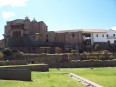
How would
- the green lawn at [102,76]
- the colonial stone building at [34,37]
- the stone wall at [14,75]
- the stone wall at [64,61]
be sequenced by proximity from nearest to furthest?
the green lawn at [102,76]
the stone wall at [14,75]
the stone wall at [64,61]
the colonial stone building at [34,37]

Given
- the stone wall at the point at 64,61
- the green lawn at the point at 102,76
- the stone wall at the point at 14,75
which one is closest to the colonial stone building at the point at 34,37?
the stone wall at the point at 64,61

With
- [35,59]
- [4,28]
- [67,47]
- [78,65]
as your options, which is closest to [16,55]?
[35,59]

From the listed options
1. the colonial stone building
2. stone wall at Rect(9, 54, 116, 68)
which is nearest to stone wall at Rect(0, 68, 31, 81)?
stone wall at Rect(9, 54, 116, 68)

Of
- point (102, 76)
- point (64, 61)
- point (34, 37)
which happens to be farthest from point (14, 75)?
point (34, 37)

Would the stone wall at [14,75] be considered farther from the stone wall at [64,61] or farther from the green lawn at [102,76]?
the stone wall at [64,61]

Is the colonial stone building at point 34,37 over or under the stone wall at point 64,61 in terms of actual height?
over

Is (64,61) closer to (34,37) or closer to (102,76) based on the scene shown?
(34,37)

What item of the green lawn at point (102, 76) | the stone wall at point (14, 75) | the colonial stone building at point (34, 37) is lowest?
the green lawn at point (102, 76)

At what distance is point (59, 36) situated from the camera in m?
86.5

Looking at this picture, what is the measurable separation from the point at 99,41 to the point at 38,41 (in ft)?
60.4

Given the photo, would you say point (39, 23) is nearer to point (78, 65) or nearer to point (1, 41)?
point (1, 41)

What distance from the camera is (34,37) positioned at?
83.6m

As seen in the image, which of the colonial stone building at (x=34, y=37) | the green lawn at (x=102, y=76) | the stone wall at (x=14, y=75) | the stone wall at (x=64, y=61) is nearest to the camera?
the green lawn at (x=102, y=76)

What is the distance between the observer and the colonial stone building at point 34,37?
81.9 meters
